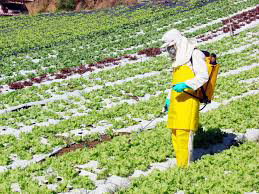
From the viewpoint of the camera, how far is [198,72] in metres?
7.45

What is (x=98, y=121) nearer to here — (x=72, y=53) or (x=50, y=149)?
(x=50, y=149)

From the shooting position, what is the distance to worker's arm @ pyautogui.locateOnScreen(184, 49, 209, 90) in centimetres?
736

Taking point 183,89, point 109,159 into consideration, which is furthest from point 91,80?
point 183,89

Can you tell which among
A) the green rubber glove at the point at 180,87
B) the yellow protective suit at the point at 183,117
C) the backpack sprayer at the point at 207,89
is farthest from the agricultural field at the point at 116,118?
the green rubber glove at the point at 180,87

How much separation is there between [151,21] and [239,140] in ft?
107

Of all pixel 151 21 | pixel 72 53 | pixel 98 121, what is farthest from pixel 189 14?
pixel 98 121

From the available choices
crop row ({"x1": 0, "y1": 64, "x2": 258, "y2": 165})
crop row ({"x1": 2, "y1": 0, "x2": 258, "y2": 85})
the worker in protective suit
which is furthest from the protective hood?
crop row ({"x1": 2, "y1": 0, "x2": 258, "y2": 85})

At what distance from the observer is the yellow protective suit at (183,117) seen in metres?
7.66

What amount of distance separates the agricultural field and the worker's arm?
1.80 m

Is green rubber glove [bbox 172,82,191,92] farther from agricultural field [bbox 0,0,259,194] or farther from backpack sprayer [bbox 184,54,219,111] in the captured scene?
agricultural field [bbox 0,0,259,194]

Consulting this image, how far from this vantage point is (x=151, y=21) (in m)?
41.1

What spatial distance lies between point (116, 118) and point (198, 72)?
20.8ft

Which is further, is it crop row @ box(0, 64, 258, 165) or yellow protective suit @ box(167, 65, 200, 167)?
crop row @ box(0, 64, 258, 165)

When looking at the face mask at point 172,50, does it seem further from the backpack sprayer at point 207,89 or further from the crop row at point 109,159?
the crop row at point 109,159
